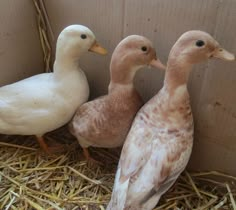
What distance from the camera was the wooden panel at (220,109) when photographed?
80 cm

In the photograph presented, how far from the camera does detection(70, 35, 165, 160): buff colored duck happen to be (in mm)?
884

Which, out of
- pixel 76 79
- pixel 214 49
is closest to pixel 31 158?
pixel 76 79

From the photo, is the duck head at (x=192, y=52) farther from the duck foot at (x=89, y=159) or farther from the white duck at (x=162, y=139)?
the duck foot at (x=89, y=159)

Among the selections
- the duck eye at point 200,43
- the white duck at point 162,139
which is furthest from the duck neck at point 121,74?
the duck eye at point 200,43

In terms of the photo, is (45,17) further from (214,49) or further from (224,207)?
(224,207)

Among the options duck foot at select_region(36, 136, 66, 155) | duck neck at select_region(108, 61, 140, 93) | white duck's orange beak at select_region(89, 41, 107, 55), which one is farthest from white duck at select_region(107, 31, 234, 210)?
duck foot at select_region(36, 136, 66, 155)

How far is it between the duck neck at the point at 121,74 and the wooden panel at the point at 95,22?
5.2 inches

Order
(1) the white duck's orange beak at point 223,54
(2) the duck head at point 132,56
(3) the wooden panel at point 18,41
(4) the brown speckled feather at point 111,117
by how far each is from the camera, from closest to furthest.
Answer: (1) the white duck's orange beak at point 223,54, (2) the duck head at point 132,56, (4) the brown speckled feather at point 111,117, (3) the wooden panel at point 18,41

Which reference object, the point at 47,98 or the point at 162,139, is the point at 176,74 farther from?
the point at 47,98

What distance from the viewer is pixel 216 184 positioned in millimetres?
1034

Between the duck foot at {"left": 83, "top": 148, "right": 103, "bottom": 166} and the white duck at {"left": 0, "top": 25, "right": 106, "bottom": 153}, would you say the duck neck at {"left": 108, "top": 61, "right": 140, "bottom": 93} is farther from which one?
the duck foot at {"left": 83, "top": 148, "right": 103, "bottom": 166}

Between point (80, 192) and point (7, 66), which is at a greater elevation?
point (7, 66)

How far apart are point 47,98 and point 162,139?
0.41m

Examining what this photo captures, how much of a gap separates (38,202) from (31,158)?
215 mm
